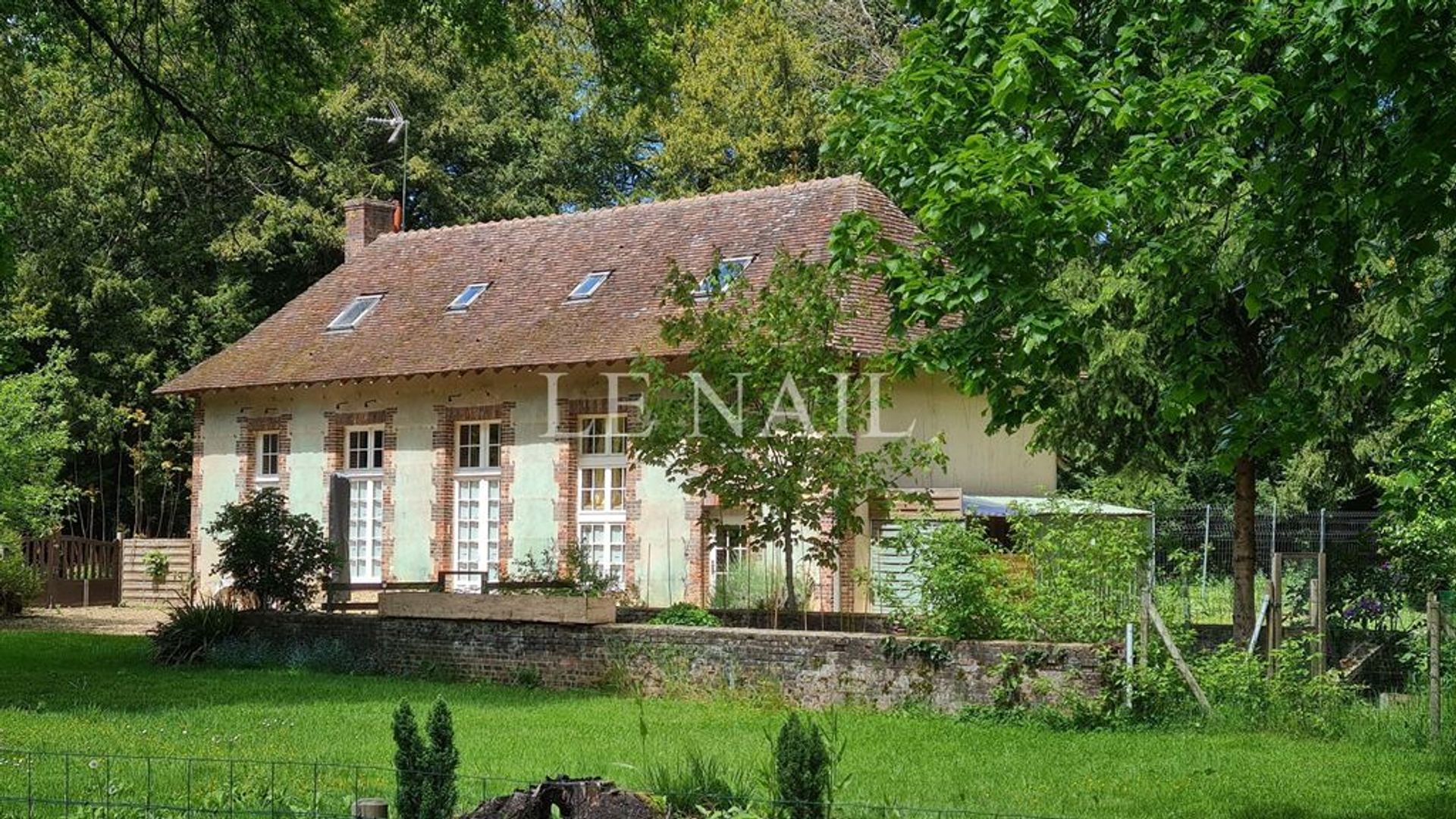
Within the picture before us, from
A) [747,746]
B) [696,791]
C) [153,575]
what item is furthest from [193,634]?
[696,791]

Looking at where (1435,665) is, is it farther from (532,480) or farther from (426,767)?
(532,480)

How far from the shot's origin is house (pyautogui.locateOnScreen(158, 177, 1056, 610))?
26422 millimetres

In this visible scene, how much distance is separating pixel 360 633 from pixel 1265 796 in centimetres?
1173

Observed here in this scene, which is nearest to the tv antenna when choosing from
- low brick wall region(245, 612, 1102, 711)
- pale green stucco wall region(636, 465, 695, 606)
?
pale green stucco wall region(636, 465, 695, 606)

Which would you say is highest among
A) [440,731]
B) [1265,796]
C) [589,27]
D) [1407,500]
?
[589,27]

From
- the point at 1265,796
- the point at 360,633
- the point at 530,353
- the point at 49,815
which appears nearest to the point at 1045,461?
the point at 530,353

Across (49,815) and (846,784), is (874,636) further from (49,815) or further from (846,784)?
(49,815)

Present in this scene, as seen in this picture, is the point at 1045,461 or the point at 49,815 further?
the point at 1045,461

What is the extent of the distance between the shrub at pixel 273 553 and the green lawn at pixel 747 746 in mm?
4560

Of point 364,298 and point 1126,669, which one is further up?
point 364,298

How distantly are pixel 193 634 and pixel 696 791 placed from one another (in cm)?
1386

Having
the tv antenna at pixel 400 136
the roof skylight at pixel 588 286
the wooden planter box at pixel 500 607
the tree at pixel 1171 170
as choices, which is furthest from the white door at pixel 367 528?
the tree at pixel 1171 170

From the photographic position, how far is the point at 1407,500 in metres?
14.2

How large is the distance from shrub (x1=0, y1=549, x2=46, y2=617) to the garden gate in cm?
145
